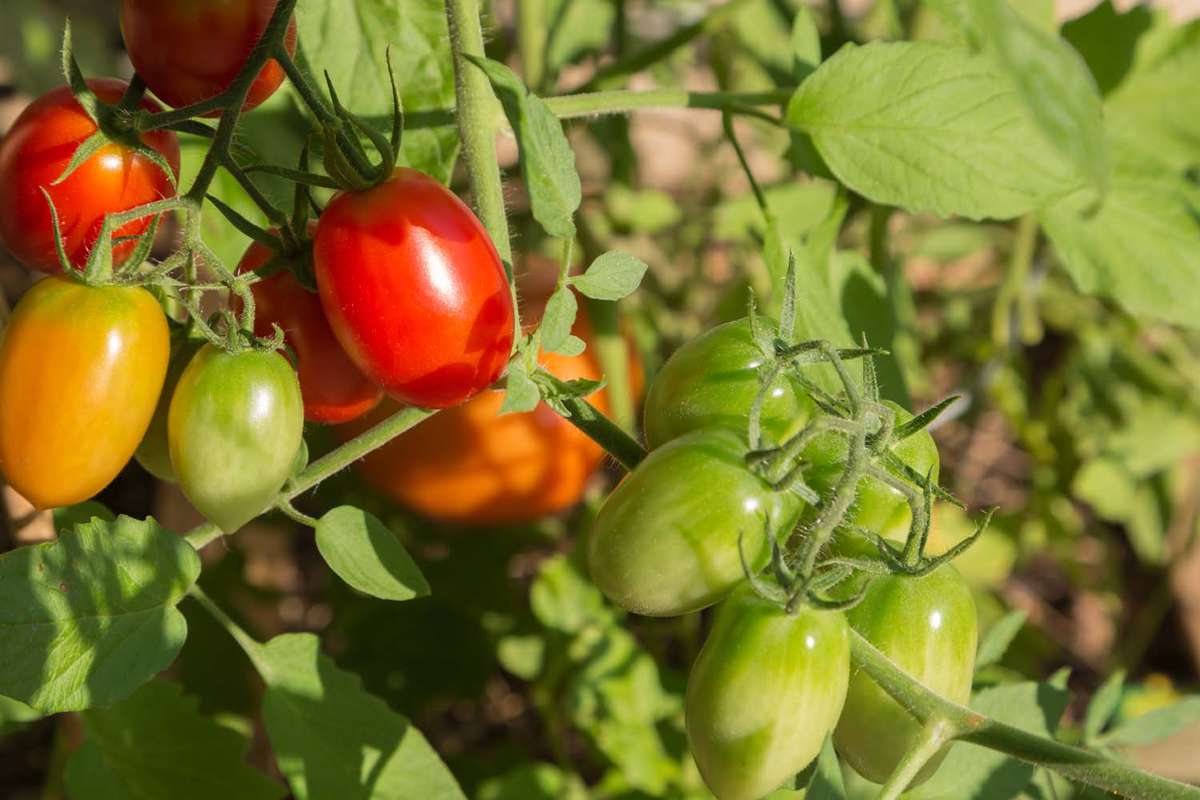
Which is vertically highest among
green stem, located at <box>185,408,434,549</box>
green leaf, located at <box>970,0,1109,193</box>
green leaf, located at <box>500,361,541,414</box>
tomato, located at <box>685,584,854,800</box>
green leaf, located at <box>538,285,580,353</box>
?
green leaf, located at <box>970,0,1109,193</box>

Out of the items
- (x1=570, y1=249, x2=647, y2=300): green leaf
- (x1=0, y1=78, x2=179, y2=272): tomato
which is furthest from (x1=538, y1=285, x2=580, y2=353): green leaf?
(x1=0, y1=78, x2=179, y2=272): tomato

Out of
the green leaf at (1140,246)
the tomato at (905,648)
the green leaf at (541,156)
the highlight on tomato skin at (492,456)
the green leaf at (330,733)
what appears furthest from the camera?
the highlight on tomato skin at (492,456)

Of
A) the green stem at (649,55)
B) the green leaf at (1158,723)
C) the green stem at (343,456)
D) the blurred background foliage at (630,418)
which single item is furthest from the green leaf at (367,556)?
the green stem at (649,55)

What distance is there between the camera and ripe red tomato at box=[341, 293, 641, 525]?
1.17 m

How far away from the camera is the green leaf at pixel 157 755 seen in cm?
82

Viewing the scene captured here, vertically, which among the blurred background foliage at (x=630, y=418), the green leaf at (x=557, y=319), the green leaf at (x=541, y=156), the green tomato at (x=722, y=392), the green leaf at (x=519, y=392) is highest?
the green leaf at (x=541, y=156)

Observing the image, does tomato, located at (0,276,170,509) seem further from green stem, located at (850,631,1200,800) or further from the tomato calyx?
green stem, located at (850,631,1200,800)

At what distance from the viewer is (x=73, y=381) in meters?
0.59

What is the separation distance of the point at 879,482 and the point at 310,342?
1.08 feet

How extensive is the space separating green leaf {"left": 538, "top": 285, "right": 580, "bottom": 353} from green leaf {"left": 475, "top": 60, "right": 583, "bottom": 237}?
59mm

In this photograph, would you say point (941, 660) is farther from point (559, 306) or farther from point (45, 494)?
point (45, 494)

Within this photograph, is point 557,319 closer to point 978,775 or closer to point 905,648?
point 905,648

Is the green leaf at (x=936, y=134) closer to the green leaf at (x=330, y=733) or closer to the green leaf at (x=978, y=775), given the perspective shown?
the green leaf at (x=978, y=775)

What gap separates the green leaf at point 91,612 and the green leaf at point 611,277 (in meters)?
0.25
